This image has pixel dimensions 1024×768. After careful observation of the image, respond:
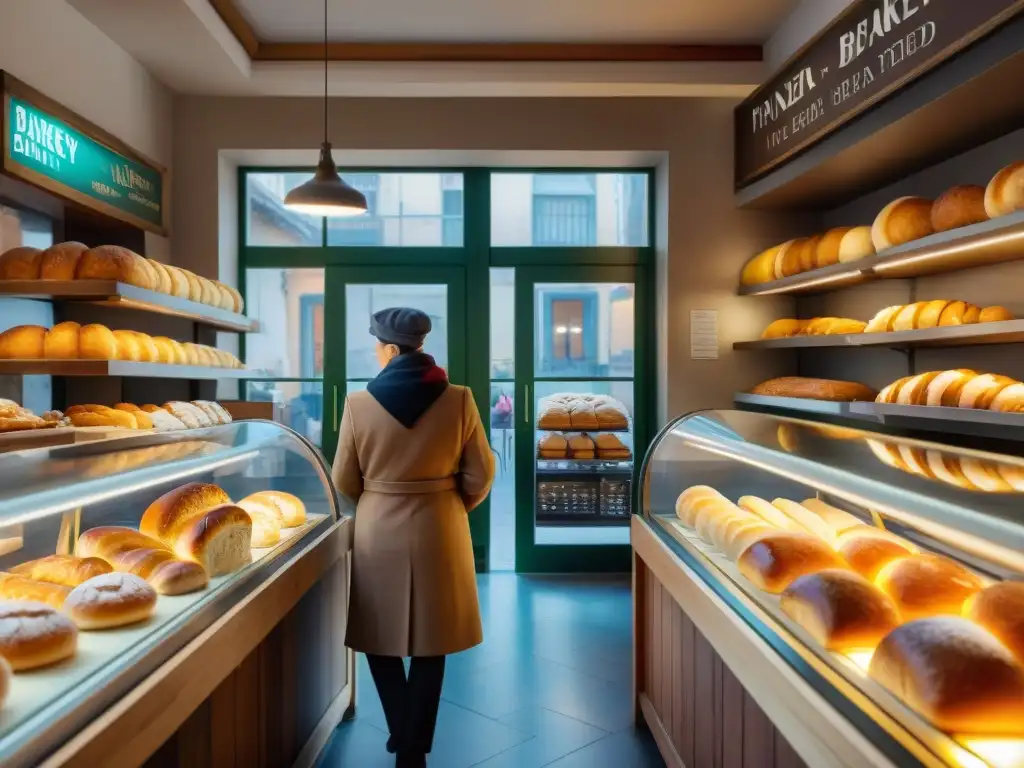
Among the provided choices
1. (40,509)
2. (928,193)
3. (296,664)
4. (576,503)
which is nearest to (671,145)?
(928,193)

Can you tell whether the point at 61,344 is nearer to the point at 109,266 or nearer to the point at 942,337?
the point at 109,266

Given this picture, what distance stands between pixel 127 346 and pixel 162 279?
0.39m

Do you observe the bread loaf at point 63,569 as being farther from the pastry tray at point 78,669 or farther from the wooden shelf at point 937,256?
the wooden shelf at point 937,256

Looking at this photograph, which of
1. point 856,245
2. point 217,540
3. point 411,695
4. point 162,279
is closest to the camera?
point 217,540

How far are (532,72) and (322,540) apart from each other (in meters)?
3.14

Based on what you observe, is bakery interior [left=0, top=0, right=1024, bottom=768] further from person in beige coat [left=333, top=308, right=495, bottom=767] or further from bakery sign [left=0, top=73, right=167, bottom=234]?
person in beige coat [left=333, top=308, right=495, bottom=767]

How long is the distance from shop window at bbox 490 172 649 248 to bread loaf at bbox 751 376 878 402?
5.21ft

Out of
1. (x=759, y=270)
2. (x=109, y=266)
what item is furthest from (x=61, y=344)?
(x=759, y=270)

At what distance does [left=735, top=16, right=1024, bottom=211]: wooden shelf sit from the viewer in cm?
252

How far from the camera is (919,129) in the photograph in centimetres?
310

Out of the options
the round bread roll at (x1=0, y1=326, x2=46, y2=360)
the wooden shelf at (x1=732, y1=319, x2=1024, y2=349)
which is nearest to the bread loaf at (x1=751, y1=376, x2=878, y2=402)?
the wooden shelf at (x1=732, y1=319, x2=1024, y2=349)

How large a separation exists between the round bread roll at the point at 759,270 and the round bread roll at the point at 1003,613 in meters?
3.29

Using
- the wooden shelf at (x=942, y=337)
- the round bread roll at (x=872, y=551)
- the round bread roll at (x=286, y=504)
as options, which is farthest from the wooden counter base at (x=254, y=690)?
the wooden shelf at (x=942, y=337)

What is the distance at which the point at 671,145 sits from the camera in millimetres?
4816
